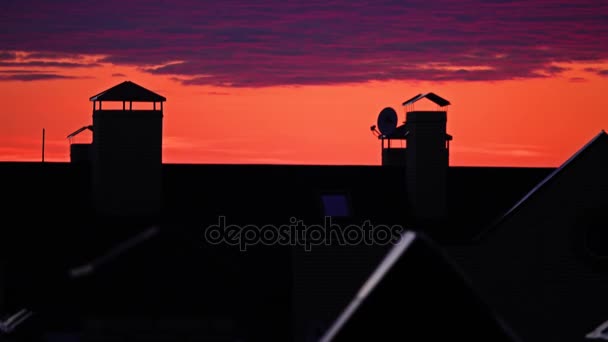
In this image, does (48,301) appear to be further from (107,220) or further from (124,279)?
(124,279)

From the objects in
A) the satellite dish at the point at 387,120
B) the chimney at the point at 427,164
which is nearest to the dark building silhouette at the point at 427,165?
the chimney at the point at 427,164

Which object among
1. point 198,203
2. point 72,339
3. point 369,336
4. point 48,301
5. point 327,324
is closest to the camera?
point 369,336

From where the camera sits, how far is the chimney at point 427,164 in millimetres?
34188

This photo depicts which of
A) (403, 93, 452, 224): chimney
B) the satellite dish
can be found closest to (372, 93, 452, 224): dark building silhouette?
(403, 93, 452, 224): chimney

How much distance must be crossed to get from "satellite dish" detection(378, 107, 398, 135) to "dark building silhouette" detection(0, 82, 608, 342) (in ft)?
11.4

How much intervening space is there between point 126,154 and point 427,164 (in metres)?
9.39

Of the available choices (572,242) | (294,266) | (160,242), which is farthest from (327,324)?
(160,242)

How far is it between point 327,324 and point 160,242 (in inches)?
648

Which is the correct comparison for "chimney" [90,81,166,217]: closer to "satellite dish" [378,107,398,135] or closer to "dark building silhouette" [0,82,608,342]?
"dark building silhouette" [0,82,608,342]

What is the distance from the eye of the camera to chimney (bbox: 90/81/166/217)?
31.8 meters

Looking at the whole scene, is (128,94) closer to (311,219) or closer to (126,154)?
(126,154)

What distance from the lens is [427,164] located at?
3444 centimetres

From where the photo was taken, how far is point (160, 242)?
1473 cm

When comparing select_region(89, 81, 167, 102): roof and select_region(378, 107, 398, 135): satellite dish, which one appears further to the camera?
select_region(378, 107, 398, 135): satellite dish
